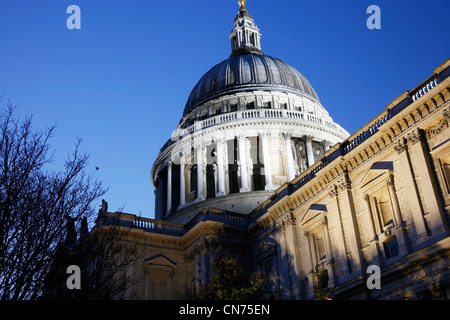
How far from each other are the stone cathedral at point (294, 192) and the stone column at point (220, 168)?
0.31ft

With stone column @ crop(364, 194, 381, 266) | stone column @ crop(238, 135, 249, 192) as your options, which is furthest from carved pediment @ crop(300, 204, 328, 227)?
stone column @ crop(238, 135, 249, 192)

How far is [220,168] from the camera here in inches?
1773

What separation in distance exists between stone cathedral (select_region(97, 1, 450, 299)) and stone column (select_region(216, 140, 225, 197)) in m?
0.10

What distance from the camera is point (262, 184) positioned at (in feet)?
152

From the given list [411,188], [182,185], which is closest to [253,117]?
[182,185]

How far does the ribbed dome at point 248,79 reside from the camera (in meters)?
53.1

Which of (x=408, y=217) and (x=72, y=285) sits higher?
(x=408, y=217)

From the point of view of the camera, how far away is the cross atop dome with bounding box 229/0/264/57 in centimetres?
6222

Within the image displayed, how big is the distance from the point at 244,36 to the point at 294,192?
37.5 metres

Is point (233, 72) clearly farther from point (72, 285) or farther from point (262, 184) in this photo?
point (72, 285)

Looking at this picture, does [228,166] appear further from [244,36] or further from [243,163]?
[244,36]

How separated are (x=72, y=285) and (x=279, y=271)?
53.2ft
